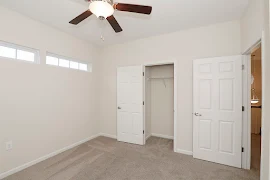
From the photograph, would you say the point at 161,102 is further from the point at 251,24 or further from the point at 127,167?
the point at 251,24

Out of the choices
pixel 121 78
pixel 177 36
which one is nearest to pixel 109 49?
pixel 121 78

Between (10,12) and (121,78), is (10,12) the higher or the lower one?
the higher one

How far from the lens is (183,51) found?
2910 millimetres

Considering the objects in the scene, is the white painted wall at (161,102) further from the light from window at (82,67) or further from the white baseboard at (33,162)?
the white baseboard at (33,162)

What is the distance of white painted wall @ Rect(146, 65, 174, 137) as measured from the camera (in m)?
3.86

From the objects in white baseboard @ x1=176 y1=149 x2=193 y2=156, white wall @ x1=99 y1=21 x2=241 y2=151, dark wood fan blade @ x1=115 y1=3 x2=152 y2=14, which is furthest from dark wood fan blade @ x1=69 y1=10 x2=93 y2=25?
white baseboard @ x1=176 y1=149 x2=193 y2=156

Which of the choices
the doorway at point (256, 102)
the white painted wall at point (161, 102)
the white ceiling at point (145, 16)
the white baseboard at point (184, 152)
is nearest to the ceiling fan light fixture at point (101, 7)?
the white ceiling at point (145, 16)

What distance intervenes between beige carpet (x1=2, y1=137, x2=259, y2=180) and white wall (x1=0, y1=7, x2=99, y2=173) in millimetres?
375

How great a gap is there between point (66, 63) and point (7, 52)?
1.08m

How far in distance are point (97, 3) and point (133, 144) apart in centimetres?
312

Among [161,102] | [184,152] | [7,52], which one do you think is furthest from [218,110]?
[7,52]

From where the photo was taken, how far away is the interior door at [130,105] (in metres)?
3.38

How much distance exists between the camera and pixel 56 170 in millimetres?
2283

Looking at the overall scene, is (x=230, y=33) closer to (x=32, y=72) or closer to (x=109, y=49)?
(x=109, y=49)
